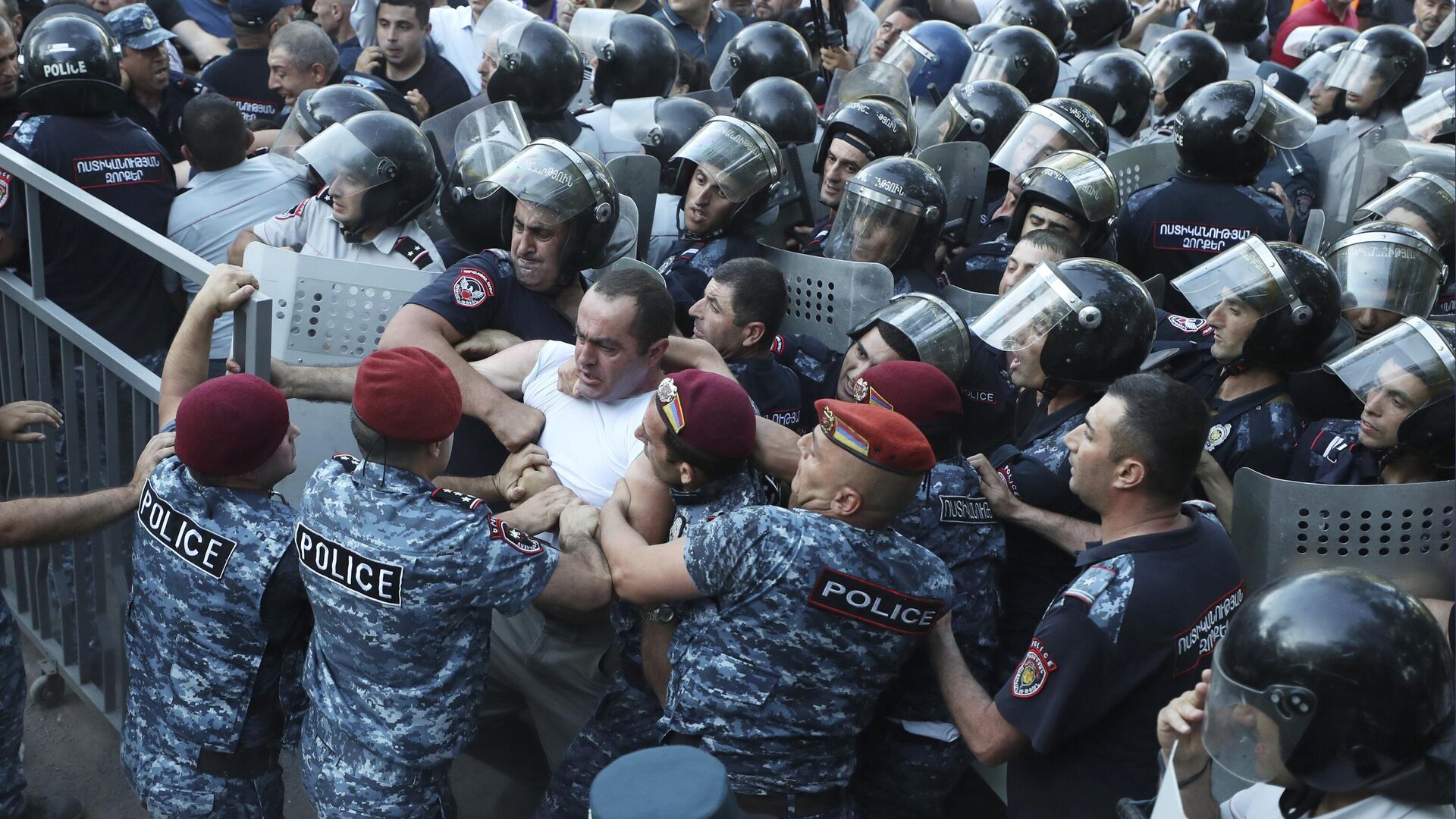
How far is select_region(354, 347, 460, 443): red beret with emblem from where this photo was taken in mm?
2898

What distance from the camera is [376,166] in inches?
191

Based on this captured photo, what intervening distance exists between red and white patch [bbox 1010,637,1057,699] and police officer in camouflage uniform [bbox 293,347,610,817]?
979mm

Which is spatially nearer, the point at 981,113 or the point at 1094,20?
the point at 981,113

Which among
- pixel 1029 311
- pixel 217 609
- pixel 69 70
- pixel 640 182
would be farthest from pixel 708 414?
pixel 69 70

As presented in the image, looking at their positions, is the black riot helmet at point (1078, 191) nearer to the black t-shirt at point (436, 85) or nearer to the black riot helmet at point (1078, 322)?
the black riot helmet at point (1078, 322)

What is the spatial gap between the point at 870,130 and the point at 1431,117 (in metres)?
3.11

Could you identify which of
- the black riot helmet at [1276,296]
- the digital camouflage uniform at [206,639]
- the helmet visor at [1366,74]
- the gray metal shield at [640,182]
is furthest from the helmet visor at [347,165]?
the helmet visor at [1366,74]

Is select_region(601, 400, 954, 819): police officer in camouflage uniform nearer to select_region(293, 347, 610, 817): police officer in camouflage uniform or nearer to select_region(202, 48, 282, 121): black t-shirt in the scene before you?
select_region(293, 347, 610, 817): police officer in camouflage uniform

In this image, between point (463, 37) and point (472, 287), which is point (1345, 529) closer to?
point (472, 287)

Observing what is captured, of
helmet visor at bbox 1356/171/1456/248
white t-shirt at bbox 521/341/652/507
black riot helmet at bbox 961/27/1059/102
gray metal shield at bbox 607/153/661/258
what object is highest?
helmet visor at bbox 1356/171/1456/248

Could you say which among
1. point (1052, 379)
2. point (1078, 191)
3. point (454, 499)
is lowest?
point (454, 499)

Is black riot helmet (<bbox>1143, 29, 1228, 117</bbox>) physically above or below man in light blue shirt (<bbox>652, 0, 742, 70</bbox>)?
above

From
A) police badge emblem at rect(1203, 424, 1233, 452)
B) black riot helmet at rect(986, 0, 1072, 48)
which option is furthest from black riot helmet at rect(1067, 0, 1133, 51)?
police badge emblem at rect(1203, 424, 1233, 452)

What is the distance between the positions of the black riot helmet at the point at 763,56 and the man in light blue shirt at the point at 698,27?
105 centimetres
